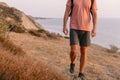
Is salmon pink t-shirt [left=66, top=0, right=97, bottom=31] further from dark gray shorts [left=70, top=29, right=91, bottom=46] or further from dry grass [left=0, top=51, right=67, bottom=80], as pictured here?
dry grass [left=0, top=51, right=67, bottom=80]

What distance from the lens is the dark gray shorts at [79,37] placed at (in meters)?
8.54

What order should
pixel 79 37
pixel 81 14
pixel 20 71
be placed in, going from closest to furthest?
pixel 20 71 → pixel 81 14 → pixel 79 37

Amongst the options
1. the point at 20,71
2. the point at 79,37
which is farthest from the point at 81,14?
the point at 20,71

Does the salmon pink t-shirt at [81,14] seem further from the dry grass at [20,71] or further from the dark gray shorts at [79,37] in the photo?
the dry grass at [20,71]

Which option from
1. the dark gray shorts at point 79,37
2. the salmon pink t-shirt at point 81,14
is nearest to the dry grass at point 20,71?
the dark gray shorts at point 79,37

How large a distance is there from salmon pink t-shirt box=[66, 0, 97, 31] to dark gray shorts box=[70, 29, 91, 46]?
93 millimetres

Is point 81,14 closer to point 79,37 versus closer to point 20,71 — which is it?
point 79,37

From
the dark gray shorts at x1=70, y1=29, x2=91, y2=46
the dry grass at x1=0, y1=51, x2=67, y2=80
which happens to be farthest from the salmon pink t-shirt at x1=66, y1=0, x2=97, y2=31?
the dry grass at x1=0, y1=51, x2=67, y2=80

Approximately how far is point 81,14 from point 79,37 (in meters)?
0.52

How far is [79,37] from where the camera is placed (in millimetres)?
8688

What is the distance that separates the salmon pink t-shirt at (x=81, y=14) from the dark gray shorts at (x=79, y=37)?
93 mm

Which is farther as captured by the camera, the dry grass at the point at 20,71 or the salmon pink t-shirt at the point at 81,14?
the salmon pink t-shirt at the point at 81,14

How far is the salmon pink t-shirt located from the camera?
8516 millimetres

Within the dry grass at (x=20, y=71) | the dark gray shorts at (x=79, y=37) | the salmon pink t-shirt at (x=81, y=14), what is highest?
the salmon pink t-shirt at (x=81, y=14)
